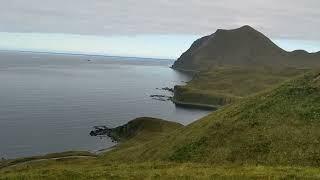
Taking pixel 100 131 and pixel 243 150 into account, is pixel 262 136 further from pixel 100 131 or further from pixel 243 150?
pixel 100 131

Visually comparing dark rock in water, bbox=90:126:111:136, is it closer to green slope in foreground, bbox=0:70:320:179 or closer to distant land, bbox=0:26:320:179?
distant land, bbox=0:26:320:179

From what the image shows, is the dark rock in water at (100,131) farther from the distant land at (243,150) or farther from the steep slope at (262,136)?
the steep slope at (262,136)

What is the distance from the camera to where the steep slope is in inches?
1647

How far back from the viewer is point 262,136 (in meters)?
45.9

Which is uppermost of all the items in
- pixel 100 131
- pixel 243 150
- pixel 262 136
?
pixel 262 136

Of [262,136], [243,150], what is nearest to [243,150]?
[243,150]

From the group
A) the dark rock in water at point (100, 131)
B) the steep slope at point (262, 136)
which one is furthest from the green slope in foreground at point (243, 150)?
the dark rock in water at point (100, 131)

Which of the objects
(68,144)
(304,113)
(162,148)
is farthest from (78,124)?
(304,113)

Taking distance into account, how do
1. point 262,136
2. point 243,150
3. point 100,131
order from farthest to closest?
point 100,131, point 262,136, point 243,150

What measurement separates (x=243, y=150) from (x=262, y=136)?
3.24 meters

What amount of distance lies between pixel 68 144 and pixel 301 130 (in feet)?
266

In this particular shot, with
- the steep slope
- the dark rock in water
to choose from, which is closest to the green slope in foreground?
the steep slope

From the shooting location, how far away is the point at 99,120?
155m

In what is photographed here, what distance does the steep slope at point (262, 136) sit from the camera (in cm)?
4184
